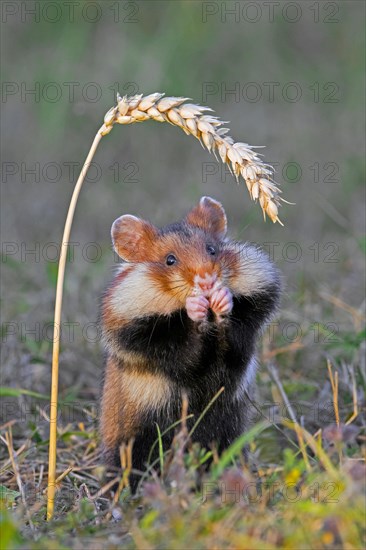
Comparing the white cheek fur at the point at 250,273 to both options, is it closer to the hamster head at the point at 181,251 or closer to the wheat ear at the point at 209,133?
the hamster head at the point at 181,251

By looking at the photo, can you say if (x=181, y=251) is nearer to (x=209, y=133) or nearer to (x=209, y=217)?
(x=209, y=217)

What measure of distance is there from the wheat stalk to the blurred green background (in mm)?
4955

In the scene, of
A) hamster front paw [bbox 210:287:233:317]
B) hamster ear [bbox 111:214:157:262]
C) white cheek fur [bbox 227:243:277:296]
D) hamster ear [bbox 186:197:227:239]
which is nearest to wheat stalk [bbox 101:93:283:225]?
hamster front paw [bbox 210:287:233:317]

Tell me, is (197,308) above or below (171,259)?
below

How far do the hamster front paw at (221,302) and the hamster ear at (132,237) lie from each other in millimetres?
658

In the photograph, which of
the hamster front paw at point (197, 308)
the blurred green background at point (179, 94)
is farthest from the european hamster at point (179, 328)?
the blurred green background at point (179, 94)

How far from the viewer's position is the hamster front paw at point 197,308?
435 cm

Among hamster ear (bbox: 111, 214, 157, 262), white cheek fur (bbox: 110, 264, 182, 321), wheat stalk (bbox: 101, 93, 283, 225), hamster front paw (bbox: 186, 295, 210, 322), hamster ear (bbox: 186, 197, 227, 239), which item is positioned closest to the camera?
wheat stalk (bbox: 101, 93, 283, 225)

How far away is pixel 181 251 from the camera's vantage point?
4.70 m

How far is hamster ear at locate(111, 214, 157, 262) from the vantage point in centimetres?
495

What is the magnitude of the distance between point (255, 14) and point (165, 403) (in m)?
8.40

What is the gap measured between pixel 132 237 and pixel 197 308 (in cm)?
80

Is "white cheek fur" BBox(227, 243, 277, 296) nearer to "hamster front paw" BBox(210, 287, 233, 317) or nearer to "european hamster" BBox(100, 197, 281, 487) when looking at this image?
"european hamster" BBox(100, 197, 281, 487)

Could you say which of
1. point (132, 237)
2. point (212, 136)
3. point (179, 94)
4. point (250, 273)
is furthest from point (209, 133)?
point (179, 94)
